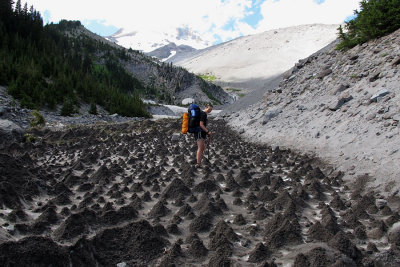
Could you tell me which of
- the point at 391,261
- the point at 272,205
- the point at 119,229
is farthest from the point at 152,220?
the point at 391,261

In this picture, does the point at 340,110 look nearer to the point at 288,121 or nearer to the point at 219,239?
the point at 288,121

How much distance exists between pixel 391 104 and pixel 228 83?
168485 mm

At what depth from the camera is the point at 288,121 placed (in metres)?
15.1

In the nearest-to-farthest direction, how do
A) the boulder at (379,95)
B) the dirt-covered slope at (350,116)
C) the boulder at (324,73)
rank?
the dirt-covered slope at (350,116) < the boulder at (379,95) < the boulder at (324,73)

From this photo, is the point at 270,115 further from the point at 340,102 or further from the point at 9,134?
the point at 9,134

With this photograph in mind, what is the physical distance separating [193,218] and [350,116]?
7972 millimetres

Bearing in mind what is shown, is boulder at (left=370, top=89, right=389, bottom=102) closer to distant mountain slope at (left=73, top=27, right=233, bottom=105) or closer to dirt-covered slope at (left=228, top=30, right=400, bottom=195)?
dirt-covered slope at (left=228, top=30, right=400, bottom=195)

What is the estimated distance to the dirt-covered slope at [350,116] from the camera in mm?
8289

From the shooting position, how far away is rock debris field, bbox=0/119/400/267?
4.23m

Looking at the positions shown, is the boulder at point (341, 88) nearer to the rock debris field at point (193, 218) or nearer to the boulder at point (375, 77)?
the boulder at point (375, 77)

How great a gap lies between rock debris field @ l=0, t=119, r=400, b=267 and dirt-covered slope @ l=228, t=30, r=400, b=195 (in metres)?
0.83

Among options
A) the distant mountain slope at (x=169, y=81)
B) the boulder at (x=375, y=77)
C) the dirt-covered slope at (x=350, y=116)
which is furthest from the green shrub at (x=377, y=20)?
the distant mountain slope at (x=169, y=81)

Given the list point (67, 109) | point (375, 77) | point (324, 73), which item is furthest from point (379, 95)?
point (67, 109)

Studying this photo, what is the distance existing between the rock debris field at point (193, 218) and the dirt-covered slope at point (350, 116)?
831 mm
